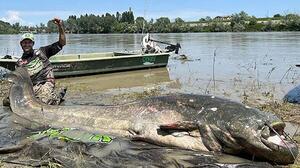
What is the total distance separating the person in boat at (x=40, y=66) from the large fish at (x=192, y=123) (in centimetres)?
204

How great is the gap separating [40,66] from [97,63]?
706 centimetres

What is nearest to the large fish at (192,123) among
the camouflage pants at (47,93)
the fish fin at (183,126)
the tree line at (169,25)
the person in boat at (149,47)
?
the fish fin at (183,126)

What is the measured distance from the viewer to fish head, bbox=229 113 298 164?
570 cm

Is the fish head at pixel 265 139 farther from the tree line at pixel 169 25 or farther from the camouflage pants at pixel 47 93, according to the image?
the tree line at pixel 169 25

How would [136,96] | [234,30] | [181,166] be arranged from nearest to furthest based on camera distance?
[181,166]
[136,96]
[234,30]

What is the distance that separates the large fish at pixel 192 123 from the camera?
19.0 feet

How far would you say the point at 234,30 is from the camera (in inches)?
3585

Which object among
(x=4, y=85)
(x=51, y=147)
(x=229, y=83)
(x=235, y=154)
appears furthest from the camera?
(x=229, y=83)

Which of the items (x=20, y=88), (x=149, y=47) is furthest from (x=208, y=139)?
(x=149, y=47)

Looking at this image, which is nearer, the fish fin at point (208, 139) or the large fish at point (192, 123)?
the large fish at point (192, 123)

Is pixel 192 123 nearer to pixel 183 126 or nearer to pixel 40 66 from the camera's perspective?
pixel 183 126

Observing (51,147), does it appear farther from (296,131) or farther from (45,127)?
(296,131)

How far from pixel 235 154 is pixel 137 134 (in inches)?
61.1

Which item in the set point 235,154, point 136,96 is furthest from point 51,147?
point 136,96
